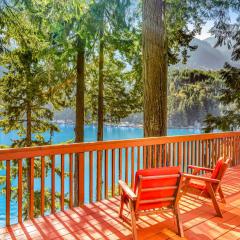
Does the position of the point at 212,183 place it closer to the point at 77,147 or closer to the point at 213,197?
the point at 213,197

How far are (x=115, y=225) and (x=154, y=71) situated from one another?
3.53 meters

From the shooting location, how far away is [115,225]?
3.65 metres

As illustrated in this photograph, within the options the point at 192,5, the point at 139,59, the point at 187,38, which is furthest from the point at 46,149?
the point at 139,59

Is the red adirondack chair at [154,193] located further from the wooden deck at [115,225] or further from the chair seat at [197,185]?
the chair seat at [197,185]

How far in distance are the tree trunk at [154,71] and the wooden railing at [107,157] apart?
0.62 m

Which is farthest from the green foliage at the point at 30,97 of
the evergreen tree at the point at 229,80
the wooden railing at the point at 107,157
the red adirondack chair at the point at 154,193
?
the red adirondack chair at the point at 154,193

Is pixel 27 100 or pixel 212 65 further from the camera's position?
pixel 212 65

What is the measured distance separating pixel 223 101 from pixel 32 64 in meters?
8.69

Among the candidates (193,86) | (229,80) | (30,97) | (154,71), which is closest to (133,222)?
(154,71)

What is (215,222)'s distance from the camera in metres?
Answer: 3.79

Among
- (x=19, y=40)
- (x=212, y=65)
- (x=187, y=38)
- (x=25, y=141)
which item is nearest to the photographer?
(x=19, y=40)

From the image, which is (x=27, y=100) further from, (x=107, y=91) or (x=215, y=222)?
(x=215, y=222)

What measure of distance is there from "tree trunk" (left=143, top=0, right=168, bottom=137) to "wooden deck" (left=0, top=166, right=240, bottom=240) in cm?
214

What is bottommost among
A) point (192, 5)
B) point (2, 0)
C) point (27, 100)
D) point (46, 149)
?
point (46, 149)
